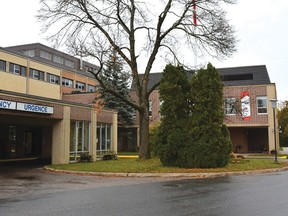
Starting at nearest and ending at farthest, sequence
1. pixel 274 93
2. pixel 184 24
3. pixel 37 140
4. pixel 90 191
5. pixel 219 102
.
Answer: pixel 90 191, pixel 219 102, pixel 184 24, pixel 37 140, pixel 274 93

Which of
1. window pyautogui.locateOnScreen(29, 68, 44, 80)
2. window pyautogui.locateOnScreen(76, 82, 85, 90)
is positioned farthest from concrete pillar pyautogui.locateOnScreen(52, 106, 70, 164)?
window pyautogui.locateOnScreen(76, 82, 85, 90)

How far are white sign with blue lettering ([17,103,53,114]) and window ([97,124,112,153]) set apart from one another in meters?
6.77

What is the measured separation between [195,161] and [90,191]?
8.16 metres

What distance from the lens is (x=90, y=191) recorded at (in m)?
11.8

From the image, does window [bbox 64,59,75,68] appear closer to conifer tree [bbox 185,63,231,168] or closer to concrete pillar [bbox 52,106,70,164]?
concrete pillar [bbox 52,106,70,164]

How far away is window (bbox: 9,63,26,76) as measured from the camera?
145 ft

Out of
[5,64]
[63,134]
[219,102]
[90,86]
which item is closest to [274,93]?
[219,102]

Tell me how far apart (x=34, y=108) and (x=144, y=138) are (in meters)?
8.01

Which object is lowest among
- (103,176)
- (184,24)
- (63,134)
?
(103,176)

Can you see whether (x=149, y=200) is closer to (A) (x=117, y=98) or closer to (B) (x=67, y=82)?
(A) (x=117, y=98)

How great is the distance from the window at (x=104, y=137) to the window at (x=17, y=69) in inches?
827

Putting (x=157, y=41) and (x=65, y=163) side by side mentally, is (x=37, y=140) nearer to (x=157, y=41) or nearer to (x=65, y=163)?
(x=65, y=163)

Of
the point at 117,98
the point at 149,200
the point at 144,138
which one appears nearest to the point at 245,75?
the point at 117,98

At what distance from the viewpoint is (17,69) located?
45.3 m
